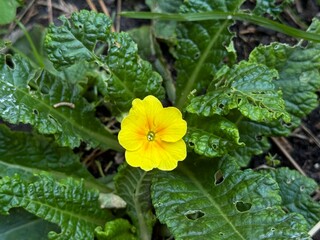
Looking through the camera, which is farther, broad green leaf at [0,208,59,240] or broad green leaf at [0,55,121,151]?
broad green leaf at [0,208,59,240]

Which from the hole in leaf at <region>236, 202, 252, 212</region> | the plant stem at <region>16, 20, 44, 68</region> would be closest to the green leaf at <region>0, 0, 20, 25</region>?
the plant stem at <region>16, 20, 44, 68</region>

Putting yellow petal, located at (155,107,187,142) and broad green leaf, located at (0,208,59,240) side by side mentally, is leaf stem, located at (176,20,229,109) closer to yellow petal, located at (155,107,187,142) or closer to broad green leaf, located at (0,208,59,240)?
yellow petal, located at (155,107,187,142)

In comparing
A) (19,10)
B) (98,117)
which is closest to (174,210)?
(98,117)

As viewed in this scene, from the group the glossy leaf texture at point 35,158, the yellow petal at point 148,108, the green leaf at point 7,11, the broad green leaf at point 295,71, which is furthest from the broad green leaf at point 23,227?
the broad green leaf at point 295,71

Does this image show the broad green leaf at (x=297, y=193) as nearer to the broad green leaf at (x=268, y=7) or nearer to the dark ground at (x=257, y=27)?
the dark ground at (x=257, y=27)

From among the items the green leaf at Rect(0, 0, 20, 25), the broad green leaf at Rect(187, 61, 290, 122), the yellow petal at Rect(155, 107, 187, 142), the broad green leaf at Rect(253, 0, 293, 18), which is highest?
the broad green leaf at Rect(253, 0, 293, 18)

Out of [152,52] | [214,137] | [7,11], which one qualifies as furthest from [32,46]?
[214,137]
